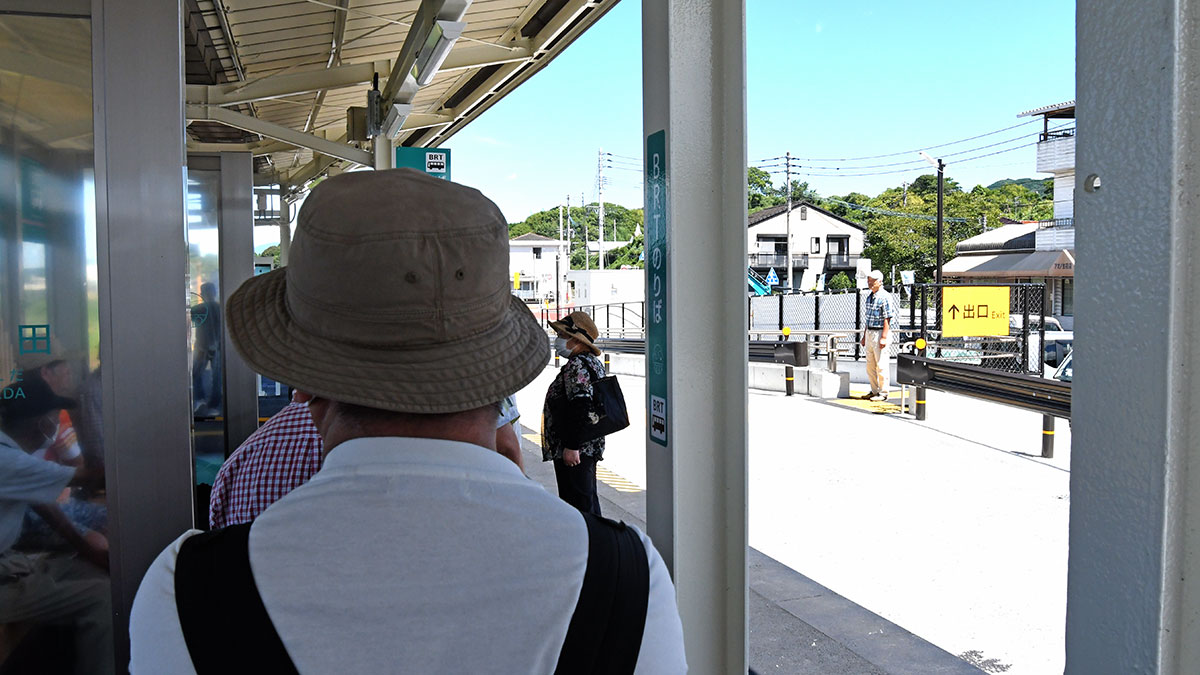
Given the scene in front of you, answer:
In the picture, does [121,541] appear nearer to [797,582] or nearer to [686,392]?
[686,392]

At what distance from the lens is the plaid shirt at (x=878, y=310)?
A: 1298cm

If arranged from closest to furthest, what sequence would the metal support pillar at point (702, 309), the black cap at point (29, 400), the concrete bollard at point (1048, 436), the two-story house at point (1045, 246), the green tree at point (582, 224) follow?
the black cap at point (29, 400)
the metal support pillar at point (702, 309)
the concrete bollard at point (1048, 436)
the two-story house at point (1045, 246)
the green tree at point (582, 224)

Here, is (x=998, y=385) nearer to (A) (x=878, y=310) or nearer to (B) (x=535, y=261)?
(A) (x=878, y=310)

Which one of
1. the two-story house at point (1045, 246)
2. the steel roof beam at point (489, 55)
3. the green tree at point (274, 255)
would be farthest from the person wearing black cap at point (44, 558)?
the two-story house at point (1045, 246)

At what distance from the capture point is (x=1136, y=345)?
142 cm

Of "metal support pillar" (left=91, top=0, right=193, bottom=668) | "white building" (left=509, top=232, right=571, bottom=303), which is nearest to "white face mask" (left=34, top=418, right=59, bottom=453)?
"metal support pillar" (left=91, top=0, right=193, bottom=668)

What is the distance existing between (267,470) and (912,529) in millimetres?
5354

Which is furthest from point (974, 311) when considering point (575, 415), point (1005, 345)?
point (575, 415)

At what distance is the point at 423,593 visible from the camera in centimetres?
89

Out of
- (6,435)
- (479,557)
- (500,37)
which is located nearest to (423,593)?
(479,557)

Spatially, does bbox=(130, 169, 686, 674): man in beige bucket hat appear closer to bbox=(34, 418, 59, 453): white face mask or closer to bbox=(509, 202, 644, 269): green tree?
bbox=(34, 418, 59, 453): white face mask

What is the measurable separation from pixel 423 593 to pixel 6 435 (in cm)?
175

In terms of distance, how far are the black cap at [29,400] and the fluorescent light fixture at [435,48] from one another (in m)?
3.32

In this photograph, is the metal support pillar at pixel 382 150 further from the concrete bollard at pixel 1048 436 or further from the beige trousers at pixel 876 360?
the beige trousers at pixel 876 360
